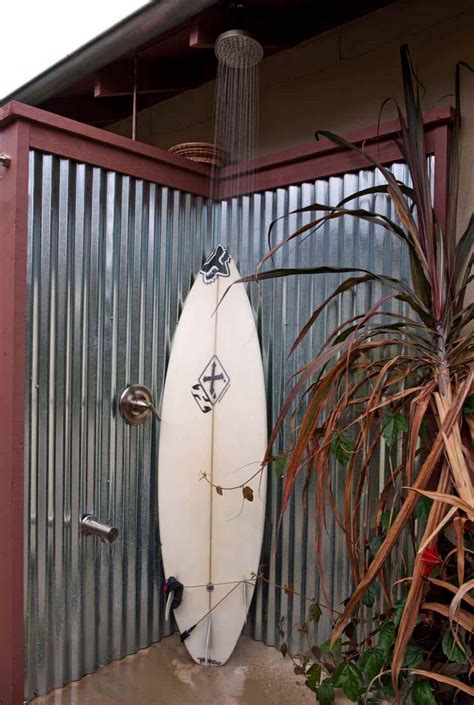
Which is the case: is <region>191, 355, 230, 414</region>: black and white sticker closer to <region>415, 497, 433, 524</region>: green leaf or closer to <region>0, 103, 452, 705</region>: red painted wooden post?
<region>0, 103, 452, 705</region>: red painted wooden post

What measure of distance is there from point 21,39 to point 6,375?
5.67ft

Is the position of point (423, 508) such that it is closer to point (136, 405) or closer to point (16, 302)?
point (136, 405)

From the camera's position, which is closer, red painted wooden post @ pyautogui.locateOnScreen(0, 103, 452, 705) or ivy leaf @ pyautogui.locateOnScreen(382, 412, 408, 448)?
ivy leaf @ pyautogui.locateOnScreen(382, 412, 408, 448)

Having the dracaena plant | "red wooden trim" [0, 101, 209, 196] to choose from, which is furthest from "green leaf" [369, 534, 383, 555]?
"red wooden trim" [0, 101, 209, 196]

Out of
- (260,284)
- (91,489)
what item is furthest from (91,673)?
(260,284)

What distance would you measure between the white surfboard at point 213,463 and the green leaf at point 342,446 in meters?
0.59

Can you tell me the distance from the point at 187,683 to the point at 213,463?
2.86ft

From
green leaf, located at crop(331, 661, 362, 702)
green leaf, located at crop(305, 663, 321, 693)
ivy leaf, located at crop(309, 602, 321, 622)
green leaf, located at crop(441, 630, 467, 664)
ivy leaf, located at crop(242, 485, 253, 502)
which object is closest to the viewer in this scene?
green leaf, located at crop(441, 630, 467, 664)

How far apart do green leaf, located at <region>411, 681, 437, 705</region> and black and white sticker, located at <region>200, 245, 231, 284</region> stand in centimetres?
170

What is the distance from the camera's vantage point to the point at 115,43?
233cm

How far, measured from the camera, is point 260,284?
8.61 ft

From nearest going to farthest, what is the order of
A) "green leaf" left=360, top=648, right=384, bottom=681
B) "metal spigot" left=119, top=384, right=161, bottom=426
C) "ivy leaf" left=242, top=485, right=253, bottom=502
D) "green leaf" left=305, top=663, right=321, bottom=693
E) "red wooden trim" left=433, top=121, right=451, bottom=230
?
"green leaf" left=360, top=648, right=384, bottom=681 < "red wooden trim" left=433, top=121, right=451, bottom=230 < "green leaf" left=305, top=663, right=321, bottom=693 < "ivy leaf" left=242, top=485, right=253, bottom=502 < "metal spigot" left=119, top=384, right=161, bottom=426

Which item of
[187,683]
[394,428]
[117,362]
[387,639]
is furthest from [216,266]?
[187,683]

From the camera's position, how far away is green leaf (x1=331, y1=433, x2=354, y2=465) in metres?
1.87
